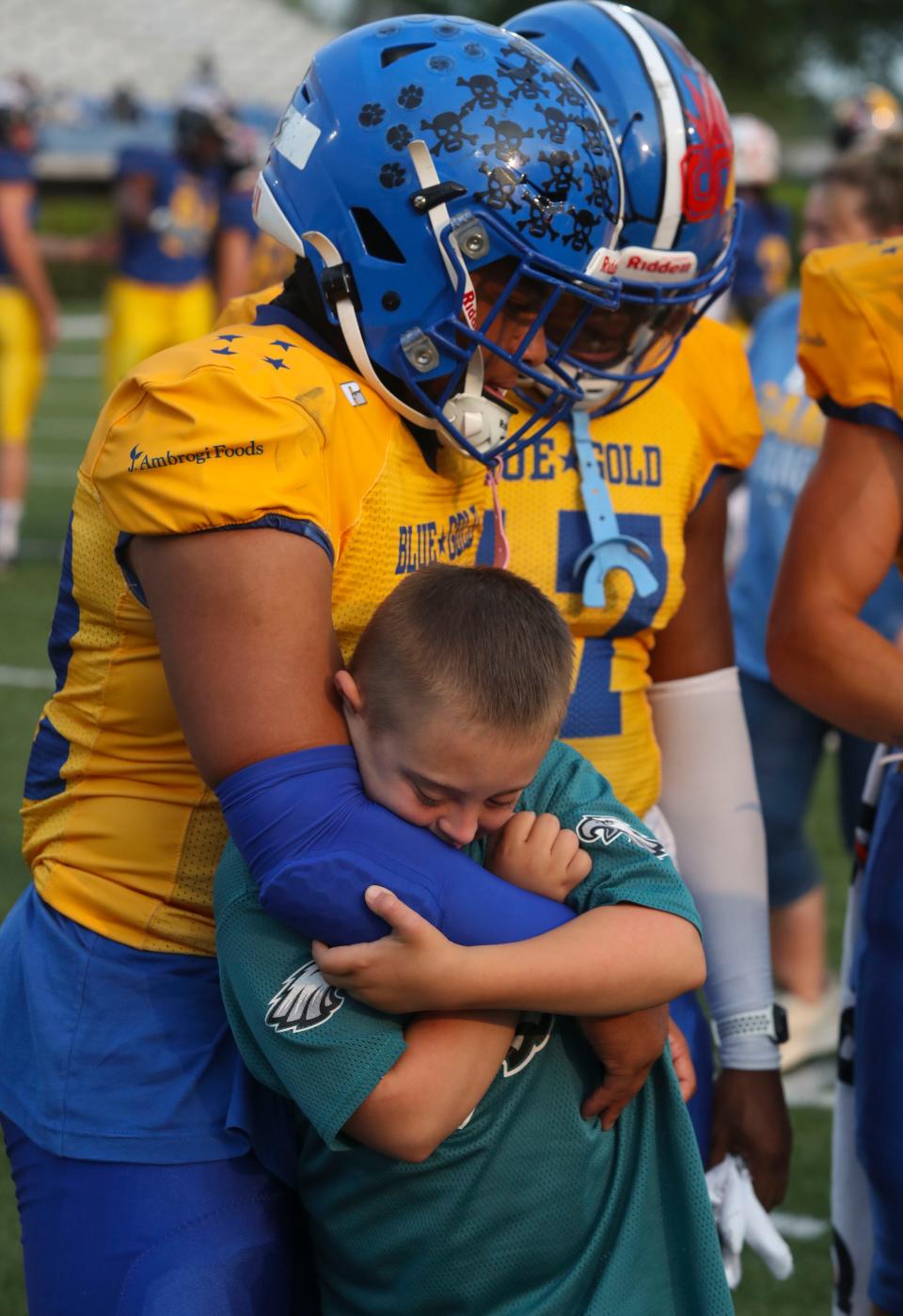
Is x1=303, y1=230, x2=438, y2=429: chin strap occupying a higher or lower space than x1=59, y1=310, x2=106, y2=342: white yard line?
higher

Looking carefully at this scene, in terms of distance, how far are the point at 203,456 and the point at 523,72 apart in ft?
2.14

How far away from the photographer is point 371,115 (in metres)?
2.01

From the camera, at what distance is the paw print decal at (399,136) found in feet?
6.51

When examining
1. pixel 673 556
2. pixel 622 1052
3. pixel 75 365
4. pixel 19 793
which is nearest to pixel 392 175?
pixel 673 556

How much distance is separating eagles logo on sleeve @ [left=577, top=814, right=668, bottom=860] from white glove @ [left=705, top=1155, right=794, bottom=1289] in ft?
2.17

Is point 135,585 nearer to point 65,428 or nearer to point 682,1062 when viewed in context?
point 682,1062


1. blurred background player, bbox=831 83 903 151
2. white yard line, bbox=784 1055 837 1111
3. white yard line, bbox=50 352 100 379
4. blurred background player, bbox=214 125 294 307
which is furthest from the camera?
white yard line, bbox=50 352 100 379

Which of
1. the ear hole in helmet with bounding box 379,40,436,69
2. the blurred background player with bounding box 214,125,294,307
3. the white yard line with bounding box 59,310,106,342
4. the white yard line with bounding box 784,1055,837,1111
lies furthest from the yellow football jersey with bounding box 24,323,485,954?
the white yard line with bounding box 59,310,106,342

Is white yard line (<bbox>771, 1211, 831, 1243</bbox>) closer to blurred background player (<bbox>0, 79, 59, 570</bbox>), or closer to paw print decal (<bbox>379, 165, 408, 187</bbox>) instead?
paw print decal (<bbox>379, 165, 408, 187</bbox>)

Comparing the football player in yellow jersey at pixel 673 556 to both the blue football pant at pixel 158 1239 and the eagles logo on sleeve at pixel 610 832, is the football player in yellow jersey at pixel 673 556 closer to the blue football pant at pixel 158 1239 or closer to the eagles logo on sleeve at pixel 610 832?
the eagles logo on sleeve at pixel 610 832

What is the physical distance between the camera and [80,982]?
1.97m

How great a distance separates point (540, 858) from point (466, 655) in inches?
9.5

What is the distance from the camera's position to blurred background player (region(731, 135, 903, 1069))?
4.58m

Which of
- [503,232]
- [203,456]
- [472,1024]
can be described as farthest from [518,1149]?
[503,232]
